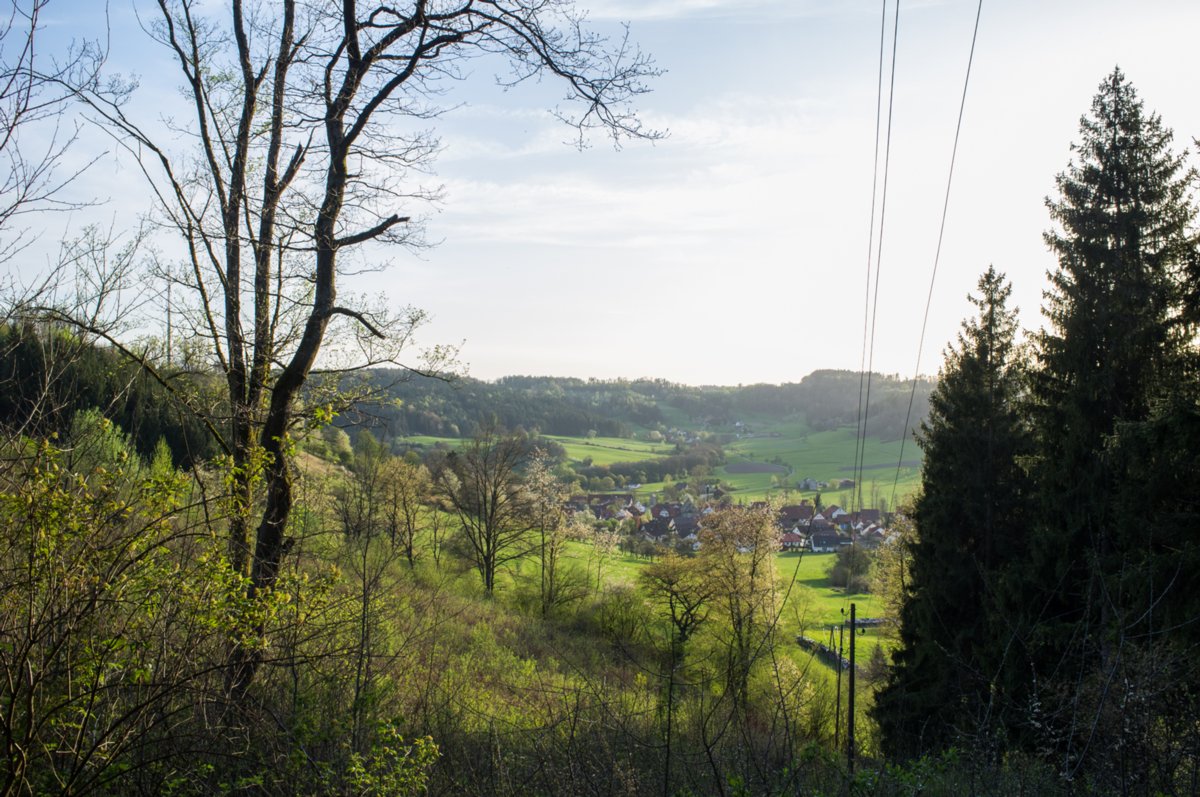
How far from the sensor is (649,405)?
125562mm

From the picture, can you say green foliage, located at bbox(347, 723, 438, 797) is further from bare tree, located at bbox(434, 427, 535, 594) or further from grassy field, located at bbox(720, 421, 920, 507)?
grassy field, located at bbox(720, 421, 920, 507)

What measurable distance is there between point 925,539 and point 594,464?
6715 centimetres

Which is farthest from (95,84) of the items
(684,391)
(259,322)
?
(684,391)

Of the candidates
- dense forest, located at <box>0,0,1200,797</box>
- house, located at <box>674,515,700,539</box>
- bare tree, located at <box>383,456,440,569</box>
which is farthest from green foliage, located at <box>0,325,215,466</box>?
house, located at <box>674,515,700,539</box>

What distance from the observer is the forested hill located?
210 feet

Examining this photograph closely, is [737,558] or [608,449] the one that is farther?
[608,449]

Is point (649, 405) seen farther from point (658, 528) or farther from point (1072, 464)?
point (1072, 464)

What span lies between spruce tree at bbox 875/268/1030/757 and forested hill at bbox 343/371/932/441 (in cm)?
2503

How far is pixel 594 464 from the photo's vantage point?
8281cm

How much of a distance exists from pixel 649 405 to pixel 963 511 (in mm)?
109861

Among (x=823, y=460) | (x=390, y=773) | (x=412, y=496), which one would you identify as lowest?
(x=823, y=460)

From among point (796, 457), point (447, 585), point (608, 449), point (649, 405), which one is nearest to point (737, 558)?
point (447, 585)

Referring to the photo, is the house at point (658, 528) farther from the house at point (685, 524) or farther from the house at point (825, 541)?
the house at point (825, 541)

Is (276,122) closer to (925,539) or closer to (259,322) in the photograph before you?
(259,322)
